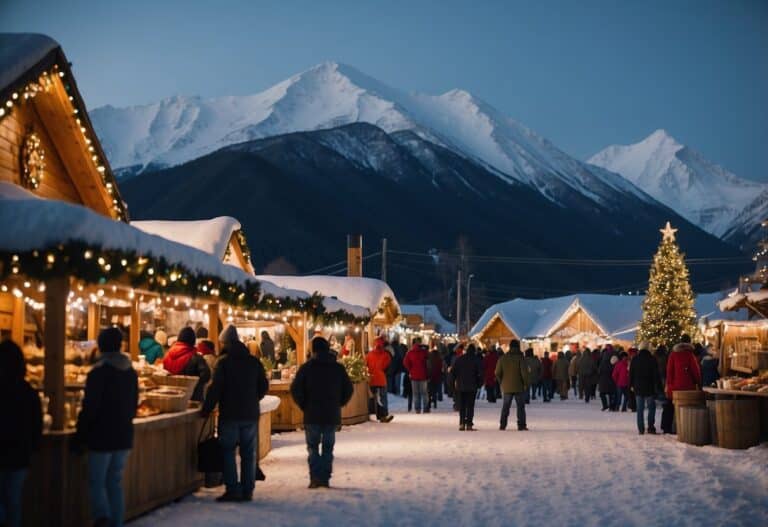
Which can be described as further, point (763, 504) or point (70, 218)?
point (763, 504)

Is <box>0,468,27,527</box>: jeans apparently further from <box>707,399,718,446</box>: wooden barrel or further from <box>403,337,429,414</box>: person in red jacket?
<box>403,337,429,414</box>: person in red jacket

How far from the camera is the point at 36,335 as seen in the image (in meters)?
14.9

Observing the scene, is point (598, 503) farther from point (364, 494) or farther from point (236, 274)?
point (236, 274)

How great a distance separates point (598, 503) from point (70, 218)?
19.2ft

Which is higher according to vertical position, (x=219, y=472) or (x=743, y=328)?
(x=743, y=328)

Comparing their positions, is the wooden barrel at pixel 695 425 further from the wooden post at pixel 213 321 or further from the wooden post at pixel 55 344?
the wooden post at pixel 55 344

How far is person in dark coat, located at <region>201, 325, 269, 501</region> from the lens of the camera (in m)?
11.7

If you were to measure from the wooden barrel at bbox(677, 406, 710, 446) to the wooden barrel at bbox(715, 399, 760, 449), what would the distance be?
2.15ft

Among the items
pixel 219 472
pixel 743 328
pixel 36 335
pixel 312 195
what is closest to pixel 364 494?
pixel 219 472

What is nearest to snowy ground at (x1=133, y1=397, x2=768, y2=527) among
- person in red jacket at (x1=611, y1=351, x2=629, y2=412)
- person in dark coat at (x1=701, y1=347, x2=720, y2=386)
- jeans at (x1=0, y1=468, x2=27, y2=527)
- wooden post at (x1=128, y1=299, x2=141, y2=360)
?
jeans at (x1=0, y1=468, x2=27, y2=527)

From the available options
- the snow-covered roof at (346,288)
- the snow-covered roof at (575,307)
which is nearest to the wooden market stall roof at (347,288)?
the snow-covered roof at (346,288)

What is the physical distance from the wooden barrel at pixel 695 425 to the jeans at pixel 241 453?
892 cm

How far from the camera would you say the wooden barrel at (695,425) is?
1811cm

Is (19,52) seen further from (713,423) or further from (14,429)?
(713,423)
